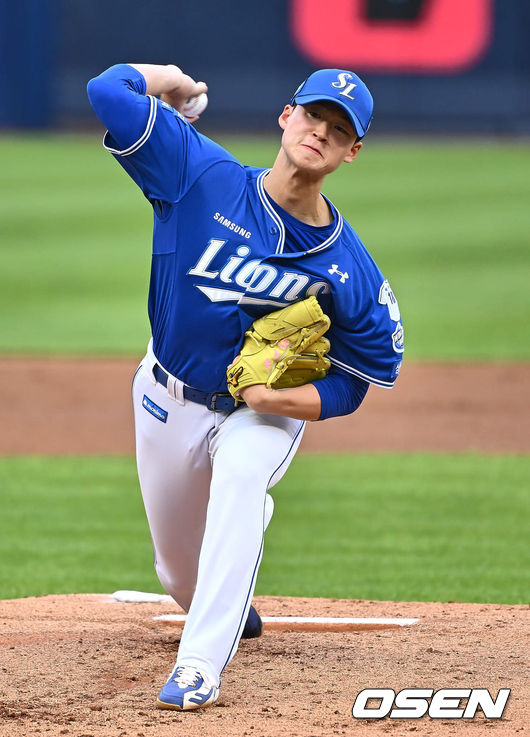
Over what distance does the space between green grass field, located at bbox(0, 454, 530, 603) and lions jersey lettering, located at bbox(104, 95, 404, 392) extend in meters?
2.24

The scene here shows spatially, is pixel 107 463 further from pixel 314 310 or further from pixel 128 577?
pixel 314 310

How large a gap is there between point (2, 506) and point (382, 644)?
145 inches

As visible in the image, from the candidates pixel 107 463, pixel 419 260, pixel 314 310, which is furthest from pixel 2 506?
pixel 419 260

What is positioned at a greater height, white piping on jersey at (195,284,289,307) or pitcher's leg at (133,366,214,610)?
white piping on jersey at (195,284,289,307)

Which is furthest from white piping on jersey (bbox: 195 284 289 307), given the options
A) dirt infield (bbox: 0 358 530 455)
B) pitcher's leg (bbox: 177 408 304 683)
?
dirt infield (bbox: 0 358 530 455)

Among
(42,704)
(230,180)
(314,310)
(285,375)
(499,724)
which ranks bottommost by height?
(42,704)

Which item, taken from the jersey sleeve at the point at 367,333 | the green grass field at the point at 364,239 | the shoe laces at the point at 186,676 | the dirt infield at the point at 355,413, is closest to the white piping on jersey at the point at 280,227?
the jersey sleeve at the point at 367,333

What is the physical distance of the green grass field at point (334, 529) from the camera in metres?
6.35

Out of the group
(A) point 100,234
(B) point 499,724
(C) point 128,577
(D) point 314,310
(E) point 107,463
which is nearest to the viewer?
(B) point 499,724

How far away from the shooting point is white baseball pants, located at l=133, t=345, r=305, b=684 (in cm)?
388

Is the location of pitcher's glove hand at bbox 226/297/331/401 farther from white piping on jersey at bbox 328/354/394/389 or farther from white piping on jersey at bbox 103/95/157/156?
white piping on jersey at bbox 103/95/157/156

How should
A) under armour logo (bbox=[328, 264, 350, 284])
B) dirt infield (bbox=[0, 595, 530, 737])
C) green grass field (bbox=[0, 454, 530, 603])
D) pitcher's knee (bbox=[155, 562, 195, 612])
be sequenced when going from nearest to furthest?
dirt infield (bbox=[0, 595, 530, 737])
under armour logo (bbox=[328, 264, 350, 284])
pitcher's knee (bbox=[155, 562, 195, 612])
green grass field (bbox=[0, 454, 530, 603])

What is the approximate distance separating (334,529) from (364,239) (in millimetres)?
12279

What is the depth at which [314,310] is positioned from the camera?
13.3ft
